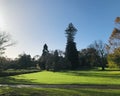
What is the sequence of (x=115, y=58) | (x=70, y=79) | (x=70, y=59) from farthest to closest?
(x=70, y=59)
(x=115, y=58)
(x=70, y=79)

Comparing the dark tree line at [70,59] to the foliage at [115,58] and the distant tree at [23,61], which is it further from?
the foliage at [115,58]

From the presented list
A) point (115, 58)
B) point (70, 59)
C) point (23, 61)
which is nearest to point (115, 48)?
point (115, 58)

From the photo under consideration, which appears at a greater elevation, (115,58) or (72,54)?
(72,54)

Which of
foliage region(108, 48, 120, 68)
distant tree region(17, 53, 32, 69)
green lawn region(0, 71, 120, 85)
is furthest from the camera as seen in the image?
distant tree region(17, 53, 32, 69)

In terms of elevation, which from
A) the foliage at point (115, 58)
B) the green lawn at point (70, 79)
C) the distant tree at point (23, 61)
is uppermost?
the distant tree at point (23, 61)

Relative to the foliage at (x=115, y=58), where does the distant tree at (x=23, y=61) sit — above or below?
above

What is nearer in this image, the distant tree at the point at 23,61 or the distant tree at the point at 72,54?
the distant tree at the point at 72,54

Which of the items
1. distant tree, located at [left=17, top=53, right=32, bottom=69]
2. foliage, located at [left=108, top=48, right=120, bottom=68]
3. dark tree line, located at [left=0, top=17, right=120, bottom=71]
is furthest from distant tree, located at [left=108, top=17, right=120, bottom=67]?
distant tree, located at [left=17, top=53, right=32, bottom=69]

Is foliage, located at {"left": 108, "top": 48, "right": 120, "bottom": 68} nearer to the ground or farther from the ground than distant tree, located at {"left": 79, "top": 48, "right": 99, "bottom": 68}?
nearer to the ground

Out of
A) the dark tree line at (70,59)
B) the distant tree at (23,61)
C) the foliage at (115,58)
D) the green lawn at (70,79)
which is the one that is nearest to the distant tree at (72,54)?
the dark tree line at (70,59)

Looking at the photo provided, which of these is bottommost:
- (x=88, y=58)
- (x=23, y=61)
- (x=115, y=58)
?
(x=115, y=58)

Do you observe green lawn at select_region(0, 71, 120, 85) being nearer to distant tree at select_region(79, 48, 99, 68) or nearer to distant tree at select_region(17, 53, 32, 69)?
distant tree at select_region(79, 48, 99, 68)

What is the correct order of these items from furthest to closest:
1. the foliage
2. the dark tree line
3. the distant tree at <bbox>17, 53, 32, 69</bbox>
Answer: the distant tree at <bbox>17, 53, 32, 69</bbox>, the dark tree line, the foliage

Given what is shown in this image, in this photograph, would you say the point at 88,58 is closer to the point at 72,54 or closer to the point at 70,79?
the point at 72,54
